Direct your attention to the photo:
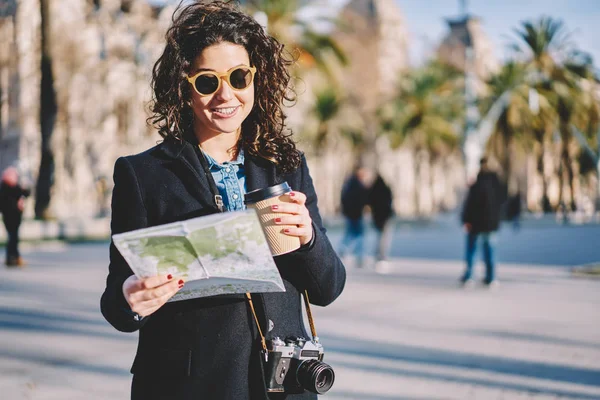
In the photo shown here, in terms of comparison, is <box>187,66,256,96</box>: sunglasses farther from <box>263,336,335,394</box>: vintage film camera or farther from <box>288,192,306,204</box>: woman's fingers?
<box>263,336,335,394</box>: vintage film camera

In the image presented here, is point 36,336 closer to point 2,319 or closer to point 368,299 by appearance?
point 2,319

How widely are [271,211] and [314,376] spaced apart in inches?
18.3

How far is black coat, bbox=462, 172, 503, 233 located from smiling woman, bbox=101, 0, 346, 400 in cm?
1038

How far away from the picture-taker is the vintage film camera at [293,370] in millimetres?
2047

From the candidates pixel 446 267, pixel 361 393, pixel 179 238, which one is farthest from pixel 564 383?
pixel 446 267

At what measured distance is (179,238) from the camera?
1.71m

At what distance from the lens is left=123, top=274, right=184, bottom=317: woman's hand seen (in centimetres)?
178

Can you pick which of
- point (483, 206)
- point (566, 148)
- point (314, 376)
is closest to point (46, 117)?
point (483, 206)

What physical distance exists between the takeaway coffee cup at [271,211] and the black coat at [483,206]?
10759 mm

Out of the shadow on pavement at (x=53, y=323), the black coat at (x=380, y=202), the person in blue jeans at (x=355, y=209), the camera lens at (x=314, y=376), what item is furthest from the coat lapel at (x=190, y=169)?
the black coat at (x=380, y=202)

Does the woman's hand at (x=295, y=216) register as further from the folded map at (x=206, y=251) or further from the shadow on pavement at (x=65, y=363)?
the shadow on pavement at (x=65, y=363)

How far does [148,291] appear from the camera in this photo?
1.80 metres

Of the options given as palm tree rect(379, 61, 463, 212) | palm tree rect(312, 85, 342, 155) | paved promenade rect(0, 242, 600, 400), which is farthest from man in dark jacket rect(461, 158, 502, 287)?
palm tree rect(312, 85, 342, 155)

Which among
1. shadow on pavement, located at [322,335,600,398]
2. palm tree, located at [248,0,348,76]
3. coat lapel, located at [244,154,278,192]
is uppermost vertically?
palm tree, located at [248,0,348,76]
